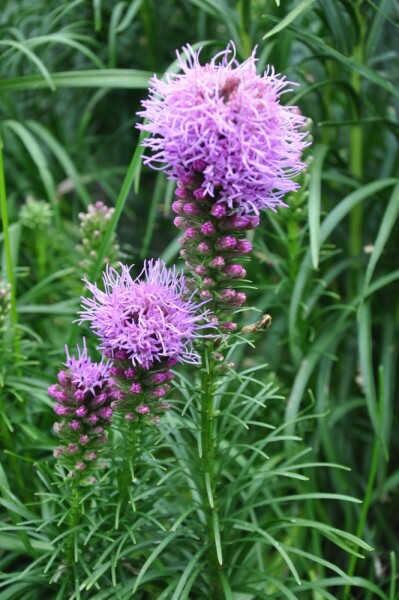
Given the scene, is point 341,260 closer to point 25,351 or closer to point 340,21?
point 340,21

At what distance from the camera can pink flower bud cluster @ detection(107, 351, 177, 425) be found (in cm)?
124

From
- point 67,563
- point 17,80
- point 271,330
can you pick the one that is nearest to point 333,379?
point 271,330

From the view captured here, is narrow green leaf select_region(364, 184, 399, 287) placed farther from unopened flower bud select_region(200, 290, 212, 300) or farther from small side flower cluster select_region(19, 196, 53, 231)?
small side flower cluster select_region(19, 196, 53, 231)

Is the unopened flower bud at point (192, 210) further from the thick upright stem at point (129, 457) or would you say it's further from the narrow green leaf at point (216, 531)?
the narrow green leaf at point (216, 531)

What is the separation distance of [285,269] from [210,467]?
0.81 meters

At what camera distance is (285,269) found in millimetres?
2035

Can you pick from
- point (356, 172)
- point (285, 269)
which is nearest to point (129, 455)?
point (285, 269)

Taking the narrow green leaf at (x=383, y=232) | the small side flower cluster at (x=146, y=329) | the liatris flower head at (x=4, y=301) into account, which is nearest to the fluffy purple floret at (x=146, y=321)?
the small side flower cluster at (x=146, y=329)

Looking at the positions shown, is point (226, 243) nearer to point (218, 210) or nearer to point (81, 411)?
point (218, 210)

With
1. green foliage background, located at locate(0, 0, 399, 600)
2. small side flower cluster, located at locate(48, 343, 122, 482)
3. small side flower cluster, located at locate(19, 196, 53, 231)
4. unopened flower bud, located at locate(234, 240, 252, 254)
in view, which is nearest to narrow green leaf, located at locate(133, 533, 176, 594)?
green foliage background, located at locate(0, 0, 399, 600)

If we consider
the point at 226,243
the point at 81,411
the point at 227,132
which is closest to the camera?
the point at 227,132

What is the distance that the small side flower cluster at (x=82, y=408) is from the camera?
129cm

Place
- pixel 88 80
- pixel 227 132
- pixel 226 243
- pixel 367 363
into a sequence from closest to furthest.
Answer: pixel 227 132 → pixel 226 243 → pixel 367 363 → pixel 88 80

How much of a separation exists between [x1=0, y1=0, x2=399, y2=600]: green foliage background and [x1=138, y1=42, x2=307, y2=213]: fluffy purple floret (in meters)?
0.49
